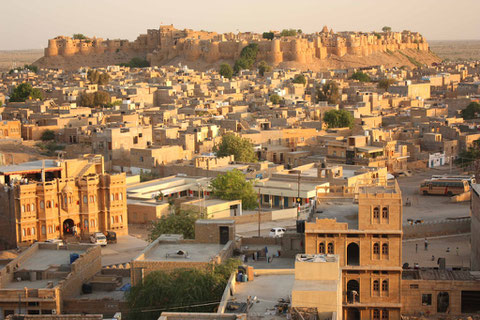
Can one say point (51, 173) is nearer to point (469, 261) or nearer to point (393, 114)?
point (469, 261)

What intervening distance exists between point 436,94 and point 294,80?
11.3 m

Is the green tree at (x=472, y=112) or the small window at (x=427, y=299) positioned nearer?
the small window at (x=427, y=299)

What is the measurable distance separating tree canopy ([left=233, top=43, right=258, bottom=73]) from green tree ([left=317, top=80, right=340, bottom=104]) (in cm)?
2689

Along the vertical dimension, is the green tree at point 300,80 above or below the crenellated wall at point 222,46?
below

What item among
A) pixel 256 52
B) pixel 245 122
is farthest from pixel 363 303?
pixel 256 52

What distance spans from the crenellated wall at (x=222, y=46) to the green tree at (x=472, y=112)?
3914 cm

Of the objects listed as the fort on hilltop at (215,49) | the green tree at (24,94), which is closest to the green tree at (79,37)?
the fort on hilltop at (215,49)

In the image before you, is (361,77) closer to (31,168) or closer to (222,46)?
(222,46)

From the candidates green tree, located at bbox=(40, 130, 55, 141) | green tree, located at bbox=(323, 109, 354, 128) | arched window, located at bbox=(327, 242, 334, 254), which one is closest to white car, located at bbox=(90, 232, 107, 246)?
arched window, located at bbox=(327, 242, 334, 254)

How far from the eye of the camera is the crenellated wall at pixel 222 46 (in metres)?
92.0

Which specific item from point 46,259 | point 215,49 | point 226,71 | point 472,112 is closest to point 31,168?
point 46,259

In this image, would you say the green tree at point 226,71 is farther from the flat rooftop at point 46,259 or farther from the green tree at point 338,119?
the flat rooftop at point 46,259

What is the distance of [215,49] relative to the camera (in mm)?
93938

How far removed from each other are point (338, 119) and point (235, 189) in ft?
59.8
